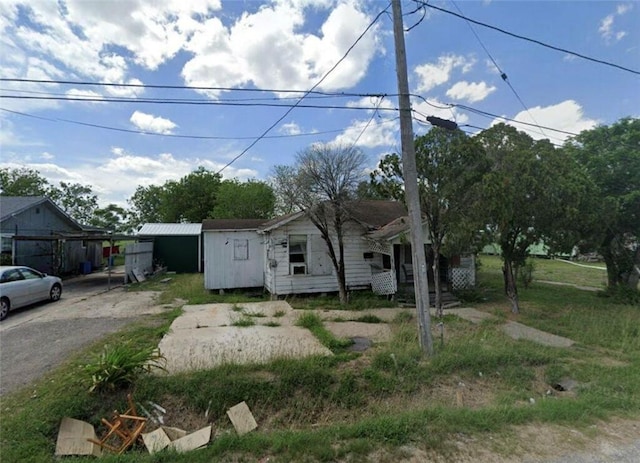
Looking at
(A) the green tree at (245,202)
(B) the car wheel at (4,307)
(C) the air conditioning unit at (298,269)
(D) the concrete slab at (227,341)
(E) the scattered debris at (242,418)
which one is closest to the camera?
(E) the scattered debris at (242,418)

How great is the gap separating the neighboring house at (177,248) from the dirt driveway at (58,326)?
284 inches

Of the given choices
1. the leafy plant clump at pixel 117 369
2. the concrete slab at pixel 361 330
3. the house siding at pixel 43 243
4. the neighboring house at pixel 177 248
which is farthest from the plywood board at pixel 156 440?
the neighboring house at pixel 177 248

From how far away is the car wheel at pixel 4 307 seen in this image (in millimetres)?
8589

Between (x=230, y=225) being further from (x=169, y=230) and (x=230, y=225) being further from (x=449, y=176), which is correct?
(x=449, y=176)

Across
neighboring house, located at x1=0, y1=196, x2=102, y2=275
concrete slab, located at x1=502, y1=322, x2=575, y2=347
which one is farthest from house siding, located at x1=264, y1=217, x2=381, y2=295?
neighboring house, located at x1=0, y1=196, x2=102, y2=275

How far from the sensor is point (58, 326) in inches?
307

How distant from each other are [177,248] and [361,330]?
16733mm

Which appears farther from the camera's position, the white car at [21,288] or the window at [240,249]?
the window at [240,249]

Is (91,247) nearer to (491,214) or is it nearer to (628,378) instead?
(491,214)

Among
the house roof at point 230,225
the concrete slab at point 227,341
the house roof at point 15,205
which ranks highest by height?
the house roof at point 15,205

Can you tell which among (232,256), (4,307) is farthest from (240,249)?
(4,307)

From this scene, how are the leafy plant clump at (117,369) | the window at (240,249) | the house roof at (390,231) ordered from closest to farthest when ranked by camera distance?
1. the leafy plant clump at (117,369)
2. the house roof at (390,231)
3. the window at (240,249)

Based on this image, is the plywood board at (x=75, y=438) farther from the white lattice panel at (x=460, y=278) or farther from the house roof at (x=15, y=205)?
the house roof at (x=15, y=205)

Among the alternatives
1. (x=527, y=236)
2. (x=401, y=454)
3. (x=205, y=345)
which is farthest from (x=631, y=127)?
(x=205, y=345)
